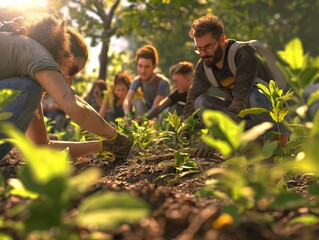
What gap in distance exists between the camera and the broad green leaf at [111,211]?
2.87 ft

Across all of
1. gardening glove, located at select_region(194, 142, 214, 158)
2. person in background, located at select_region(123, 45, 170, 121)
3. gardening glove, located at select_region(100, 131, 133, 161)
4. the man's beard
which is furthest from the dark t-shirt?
gardening glove, located at select_region(194, 142, 214, 158)

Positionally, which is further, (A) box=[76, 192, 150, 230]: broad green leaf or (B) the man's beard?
(B) the man's beard

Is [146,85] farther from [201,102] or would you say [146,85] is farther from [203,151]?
[203,151]

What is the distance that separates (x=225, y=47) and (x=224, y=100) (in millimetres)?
640

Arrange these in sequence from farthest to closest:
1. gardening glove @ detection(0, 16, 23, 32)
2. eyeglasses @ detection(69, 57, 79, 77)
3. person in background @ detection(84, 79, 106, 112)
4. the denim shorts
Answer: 1. person in background @ detection(84, 79, 106, 112)
2. eyeglasses @ detection(69, 57, 79, 77)
3. gardening glove @ detection(0, 16, 23, 32)
4. the denim shorts

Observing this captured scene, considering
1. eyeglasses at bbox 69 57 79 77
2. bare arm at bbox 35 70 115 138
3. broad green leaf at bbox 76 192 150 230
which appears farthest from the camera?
eyeglasses at bbox 69 57 79 77

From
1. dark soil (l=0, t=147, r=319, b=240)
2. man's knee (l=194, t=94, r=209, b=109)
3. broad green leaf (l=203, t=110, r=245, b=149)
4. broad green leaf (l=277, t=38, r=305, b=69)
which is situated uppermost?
broad green leaf (l=277, t=38, r=305, b=69)

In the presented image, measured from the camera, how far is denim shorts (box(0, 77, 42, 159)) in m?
2.66

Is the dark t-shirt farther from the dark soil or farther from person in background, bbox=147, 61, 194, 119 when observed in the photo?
the dark soil

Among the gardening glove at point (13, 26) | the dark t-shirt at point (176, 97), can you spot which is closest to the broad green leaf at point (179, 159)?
the gardening glove at point (13, 26)

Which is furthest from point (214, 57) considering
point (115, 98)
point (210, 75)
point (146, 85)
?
point (115, 98)

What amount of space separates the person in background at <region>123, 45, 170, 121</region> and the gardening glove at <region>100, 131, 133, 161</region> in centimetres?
347

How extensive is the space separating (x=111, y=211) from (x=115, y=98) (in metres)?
7.74

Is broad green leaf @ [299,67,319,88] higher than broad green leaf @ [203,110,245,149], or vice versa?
broad green leaf @ [299,67,319,88]
